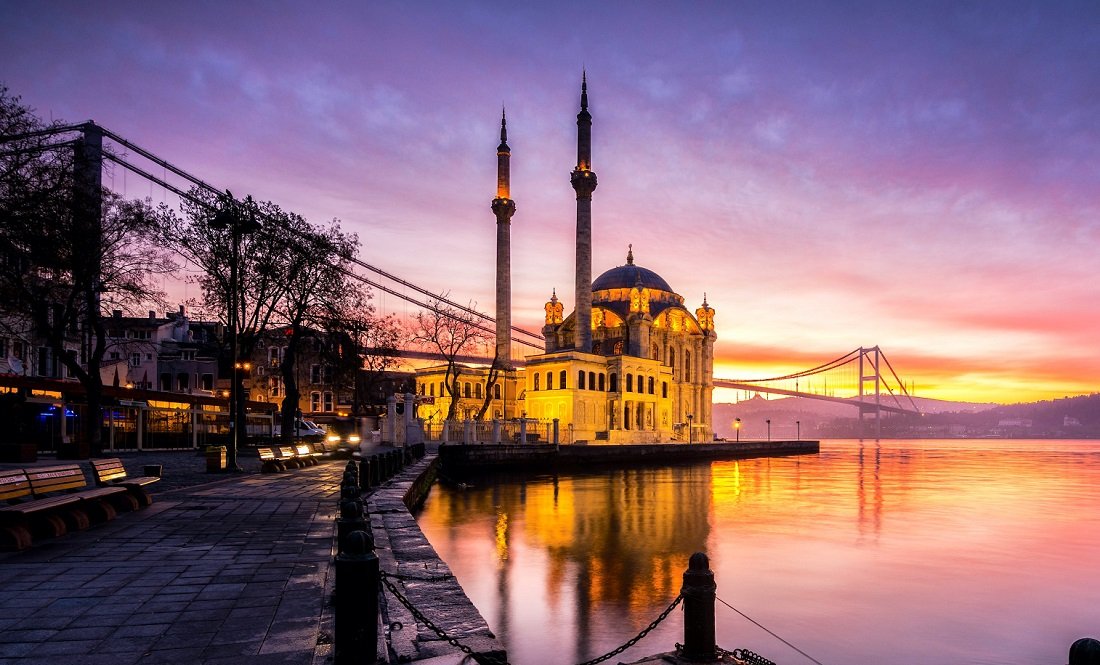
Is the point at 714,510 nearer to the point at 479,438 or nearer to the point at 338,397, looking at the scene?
the point at 479,438

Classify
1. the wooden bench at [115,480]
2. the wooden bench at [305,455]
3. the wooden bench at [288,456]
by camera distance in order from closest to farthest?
the wooden bench at [115,480] → the wooden bench at [288,456] → the wooden bench at [305,455]

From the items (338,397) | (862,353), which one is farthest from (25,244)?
(862,353)

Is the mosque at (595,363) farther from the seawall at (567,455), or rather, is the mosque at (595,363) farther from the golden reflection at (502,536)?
the golden reflection at (502,536)

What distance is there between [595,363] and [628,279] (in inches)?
725

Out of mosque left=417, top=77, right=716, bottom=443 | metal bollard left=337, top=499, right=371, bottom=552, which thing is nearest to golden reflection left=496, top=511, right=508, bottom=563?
metal bollard left=337, top=499, right=371, bottom=552

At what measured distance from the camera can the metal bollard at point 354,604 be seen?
4.45 metres

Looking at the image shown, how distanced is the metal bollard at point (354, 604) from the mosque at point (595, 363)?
46643mm

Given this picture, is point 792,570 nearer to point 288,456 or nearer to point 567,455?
point 288,456

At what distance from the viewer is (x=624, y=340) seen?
6962 cm

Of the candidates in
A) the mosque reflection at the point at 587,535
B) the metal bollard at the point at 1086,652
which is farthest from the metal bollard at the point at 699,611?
the mosque reflection at the point at 587,535

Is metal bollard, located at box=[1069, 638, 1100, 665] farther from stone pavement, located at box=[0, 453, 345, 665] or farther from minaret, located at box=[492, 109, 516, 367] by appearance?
minaret, located at box=[492, 109, 516, 367]

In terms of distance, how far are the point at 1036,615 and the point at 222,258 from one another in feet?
86.9

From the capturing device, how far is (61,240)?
14.5 metres

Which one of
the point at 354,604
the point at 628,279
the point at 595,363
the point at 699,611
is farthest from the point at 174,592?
the point at 628,279
